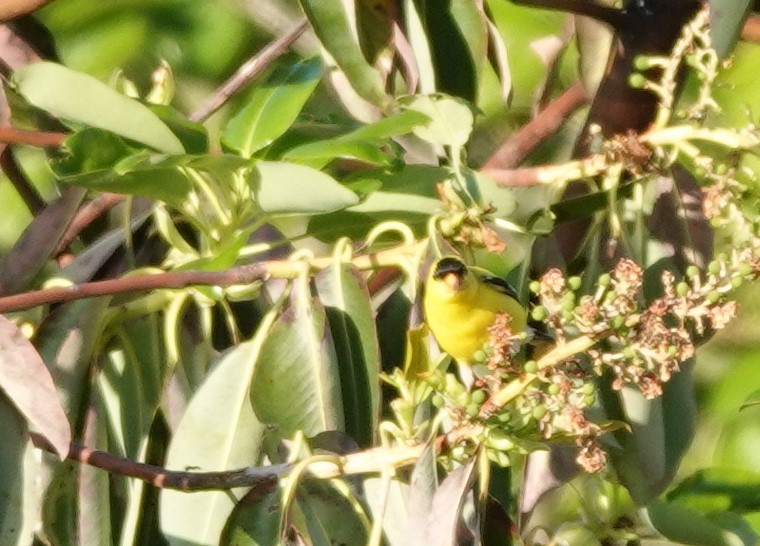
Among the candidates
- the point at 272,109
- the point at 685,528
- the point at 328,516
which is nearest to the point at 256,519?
the point at 328,516

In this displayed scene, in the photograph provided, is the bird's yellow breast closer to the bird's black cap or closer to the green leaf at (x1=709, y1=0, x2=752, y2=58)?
the bird's black cap

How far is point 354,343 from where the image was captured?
3.17ft

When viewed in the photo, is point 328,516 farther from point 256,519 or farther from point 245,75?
point 245,75

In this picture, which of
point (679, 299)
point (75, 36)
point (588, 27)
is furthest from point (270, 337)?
point (75, 36)

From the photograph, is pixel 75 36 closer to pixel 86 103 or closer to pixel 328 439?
pixel 86 103

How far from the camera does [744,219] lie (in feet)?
2.85

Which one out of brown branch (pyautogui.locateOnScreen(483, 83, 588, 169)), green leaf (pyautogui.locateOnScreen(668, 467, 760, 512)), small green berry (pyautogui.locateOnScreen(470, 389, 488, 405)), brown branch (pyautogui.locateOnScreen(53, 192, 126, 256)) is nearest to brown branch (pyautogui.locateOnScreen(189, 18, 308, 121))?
brown branch (pyautogui.locateOnScreen(53, 192, 126, 256))

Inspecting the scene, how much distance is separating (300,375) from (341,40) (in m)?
0.26

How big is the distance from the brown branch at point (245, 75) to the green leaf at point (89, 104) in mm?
299

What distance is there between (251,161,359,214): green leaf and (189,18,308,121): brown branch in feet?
1.06

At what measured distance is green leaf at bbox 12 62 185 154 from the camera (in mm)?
880

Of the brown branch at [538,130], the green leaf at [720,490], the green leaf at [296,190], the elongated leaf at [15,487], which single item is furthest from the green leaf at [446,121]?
the green leaf at [720,490]

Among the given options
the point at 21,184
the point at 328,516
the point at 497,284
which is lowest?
the point at 328,516

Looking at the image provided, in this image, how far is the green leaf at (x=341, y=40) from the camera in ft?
3.39
